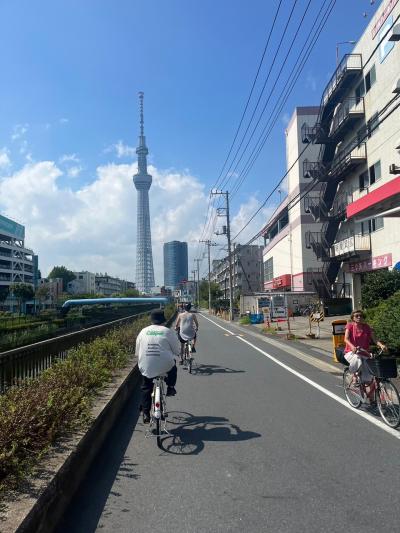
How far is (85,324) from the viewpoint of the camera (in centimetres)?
3006

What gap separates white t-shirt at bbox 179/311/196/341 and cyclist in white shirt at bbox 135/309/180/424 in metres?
6.16

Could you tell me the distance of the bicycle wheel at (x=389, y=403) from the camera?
22.2 ft

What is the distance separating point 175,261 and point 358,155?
417ft

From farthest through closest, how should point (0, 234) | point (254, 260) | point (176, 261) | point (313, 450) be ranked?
point (176, 261), point (254, 260), point (0, 234), point (313, 450)

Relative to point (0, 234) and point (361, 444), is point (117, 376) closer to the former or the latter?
point (361, 444)

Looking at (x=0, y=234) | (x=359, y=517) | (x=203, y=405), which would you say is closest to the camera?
(x=359, y=517)

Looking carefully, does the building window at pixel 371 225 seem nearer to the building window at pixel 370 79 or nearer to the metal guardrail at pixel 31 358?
the building window at pixel 370 79

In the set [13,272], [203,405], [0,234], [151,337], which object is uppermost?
[0,234]

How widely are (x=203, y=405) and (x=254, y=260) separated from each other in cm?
12243

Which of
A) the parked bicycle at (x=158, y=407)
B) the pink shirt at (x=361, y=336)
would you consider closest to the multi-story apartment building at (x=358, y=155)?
the pink shirt at (x=361, y=336)

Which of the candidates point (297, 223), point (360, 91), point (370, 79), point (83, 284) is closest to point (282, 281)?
point (297, 223)

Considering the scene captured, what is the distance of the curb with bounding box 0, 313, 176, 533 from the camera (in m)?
3.46

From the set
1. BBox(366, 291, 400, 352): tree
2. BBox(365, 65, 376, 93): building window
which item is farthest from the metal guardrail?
BBox(365, 65, 376, 93): building window

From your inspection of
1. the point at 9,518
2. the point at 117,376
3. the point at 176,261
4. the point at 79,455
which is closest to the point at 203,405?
the point at 117,376
